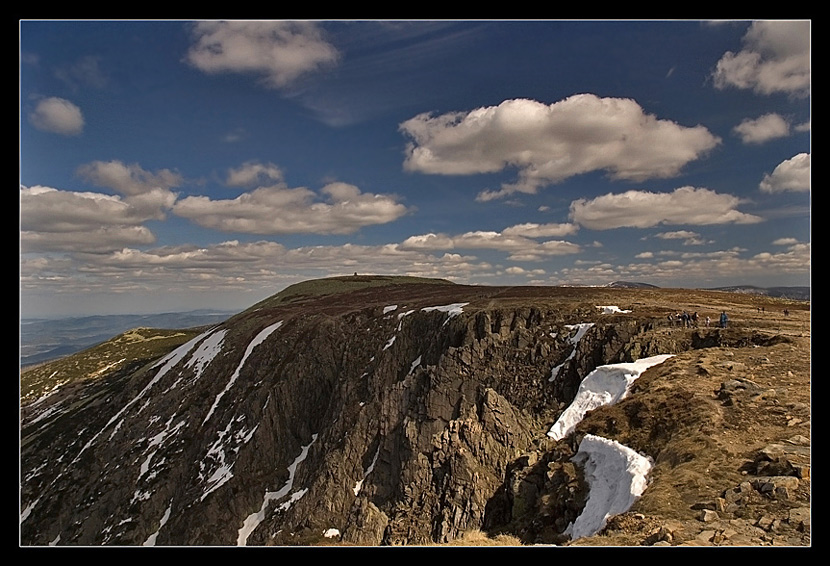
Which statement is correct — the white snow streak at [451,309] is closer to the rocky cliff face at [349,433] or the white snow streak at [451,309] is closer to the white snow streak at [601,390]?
the rocky cliff face at [349,433]

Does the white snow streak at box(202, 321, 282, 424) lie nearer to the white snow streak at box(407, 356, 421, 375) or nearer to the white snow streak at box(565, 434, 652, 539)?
the white snow streak at box(407, 356, 421, 375)

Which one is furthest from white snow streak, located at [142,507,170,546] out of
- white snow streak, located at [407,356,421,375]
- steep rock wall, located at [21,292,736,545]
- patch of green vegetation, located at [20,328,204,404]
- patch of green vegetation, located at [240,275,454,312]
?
patch of green vegetation, located at [20,328,204,404]

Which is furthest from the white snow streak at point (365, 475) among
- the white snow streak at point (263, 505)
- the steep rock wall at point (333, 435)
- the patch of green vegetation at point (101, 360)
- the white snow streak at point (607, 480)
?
the patch of green vegetation at point (101, 360)

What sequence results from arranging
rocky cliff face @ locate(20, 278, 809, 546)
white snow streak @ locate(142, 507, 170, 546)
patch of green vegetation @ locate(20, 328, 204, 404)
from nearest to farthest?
rocky cliff face @ locate(20, 278, 809, 546) → white snow streak @ locate(142, 507, 170, 546) → patch of green vegetation @ locate(20, 328, 204, 404)

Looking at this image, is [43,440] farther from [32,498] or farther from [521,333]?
[521,333]

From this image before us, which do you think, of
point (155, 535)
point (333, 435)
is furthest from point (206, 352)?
point (333, 435)

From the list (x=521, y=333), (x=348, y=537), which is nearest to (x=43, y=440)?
(x=348, y=537)

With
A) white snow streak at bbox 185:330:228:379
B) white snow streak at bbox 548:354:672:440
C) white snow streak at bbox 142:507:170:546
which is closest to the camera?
white snow streak at bbox 548:354:672:440

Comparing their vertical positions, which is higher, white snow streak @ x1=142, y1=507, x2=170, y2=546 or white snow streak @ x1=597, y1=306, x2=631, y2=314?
white snow streak @ x1=597, y1=306, x2=631, y2=314
